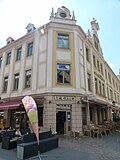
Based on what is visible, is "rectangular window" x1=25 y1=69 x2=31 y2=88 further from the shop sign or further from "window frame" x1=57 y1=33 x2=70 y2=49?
"window frame" x1=57 y1=33 x2=70 y2=49

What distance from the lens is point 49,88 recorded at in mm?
13930

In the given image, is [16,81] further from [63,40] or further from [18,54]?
[63,40]

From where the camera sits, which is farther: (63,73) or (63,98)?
(63,73)

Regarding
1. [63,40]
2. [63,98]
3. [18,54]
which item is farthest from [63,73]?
[18,54]

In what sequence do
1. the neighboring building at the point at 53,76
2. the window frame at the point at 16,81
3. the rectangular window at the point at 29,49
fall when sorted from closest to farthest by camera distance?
1. the neighboring building at the point at 53,76
2. the rectangular window at the point at 29,49
3. the window frame at the point at 16,81

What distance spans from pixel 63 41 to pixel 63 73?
12.1ft

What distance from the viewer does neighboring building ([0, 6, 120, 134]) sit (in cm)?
1372

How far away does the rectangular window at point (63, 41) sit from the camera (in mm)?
15817

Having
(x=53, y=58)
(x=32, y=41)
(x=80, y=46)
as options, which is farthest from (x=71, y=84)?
(x=32, y=41)

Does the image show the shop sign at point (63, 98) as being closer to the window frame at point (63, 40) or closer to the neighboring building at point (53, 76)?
the neighboring building at point (53, 76)

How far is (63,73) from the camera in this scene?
14.9 meters

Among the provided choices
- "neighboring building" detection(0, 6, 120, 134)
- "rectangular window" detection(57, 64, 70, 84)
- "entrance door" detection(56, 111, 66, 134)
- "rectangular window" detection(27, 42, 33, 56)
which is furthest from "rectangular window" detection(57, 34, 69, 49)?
"entrance door" detection(56, 111, 66, 134)

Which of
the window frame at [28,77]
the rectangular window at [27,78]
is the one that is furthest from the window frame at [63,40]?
the rectangular window at [27,78]

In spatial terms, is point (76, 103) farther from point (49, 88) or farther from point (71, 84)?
point (49, 88)
